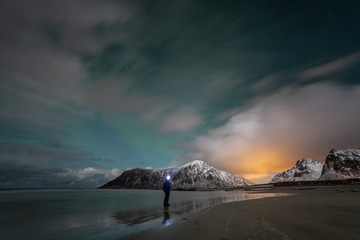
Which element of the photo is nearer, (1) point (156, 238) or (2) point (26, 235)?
(1) point (156, 238)

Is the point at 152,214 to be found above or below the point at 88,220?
above

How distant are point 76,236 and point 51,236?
2.00 metres

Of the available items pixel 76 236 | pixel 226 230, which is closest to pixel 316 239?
pixel 226 230

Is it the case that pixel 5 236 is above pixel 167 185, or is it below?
below

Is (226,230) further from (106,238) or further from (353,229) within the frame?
(106,238)

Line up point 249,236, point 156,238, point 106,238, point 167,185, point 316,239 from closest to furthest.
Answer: point 316,239 → point 249,236 → point 156,238 → point 106,238 → point 167,185

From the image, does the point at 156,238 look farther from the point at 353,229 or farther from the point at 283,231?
the point at 353,229

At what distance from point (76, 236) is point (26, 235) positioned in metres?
4.18

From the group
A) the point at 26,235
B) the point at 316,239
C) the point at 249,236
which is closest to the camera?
the point at 316,239

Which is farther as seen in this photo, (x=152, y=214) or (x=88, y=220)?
(x=152, y=214)

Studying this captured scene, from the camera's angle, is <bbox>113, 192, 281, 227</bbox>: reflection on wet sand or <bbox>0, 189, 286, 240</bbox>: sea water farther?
<bbox>113, 192, 281, 227</bbox>: reflection on wet sand

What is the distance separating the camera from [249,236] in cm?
898

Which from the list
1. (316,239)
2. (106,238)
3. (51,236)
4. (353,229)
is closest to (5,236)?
(51,236)

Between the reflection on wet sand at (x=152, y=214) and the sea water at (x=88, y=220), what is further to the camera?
the reflection on wet sand at (x=152, y=214)
